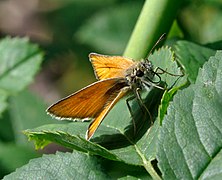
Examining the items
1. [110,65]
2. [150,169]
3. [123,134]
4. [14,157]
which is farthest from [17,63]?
[150,169]

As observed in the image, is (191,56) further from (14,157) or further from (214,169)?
(14,157)

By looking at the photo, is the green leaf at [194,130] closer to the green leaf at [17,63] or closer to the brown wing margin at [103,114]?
the brown wing margin at [103,114]

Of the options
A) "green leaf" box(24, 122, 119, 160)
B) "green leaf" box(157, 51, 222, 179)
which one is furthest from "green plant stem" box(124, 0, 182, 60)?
"green leaf" box(157, 51, 222, 179)

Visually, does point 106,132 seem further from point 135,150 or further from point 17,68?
point 17,68

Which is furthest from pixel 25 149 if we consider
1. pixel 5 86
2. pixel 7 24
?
pixel 7 24

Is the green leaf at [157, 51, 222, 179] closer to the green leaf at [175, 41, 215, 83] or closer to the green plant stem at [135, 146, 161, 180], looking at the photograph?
the green plant stem at [135, 146, 161, 180]

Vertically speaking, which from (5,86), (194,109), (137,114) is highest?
(194,109)

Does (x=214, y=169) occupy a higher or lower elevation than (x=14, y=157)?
higher
